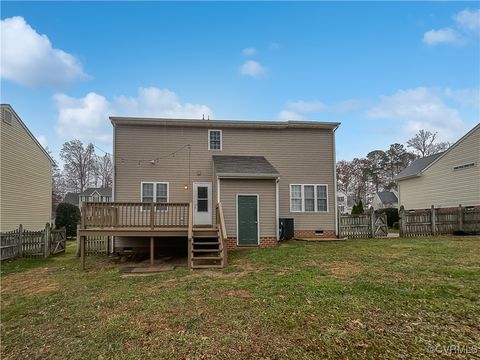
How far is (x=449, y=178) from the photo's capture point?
18391 millimetres

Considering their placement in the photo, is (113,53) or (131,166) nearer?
(131,166)

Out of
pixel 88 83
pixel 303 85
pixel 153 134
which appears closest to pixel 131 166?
pixel 153 134

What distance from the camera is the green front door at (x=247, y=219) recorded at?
11656mm

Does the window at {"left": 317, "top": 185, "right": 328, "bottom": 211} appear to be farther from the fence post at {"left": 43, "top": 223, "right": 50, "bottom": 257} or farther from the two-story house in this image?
the fence post at {"left": 43, "top": 223, "right": 50, "bottom": 257}

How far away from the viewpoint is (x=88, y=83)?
16578mm

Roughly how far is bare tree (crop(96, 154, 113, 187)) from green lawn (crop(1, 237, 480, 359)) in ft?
138

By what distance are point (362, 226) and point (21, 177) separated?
64.1 ft

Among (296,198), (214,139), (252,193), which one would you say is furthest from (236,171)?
(296,198)

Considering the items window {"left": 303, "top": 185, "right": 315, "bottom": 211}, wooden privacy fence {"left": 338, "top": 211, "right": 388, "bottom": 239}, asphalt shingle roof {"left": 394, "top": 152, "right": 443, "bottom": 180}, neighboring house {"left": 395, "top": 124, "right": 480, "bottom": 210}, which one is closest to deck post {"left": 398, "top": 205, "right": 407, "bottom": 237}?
wooden privacy fence {"left": 338, "top": 211, "right": 388, "bottom": 239}

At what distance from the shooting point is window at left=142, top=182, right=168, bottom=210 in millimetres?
12828

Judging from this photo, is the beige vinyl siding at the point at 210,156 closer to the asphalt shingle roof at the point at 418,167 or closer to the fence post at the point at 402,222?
the fence post at the point at 402,222

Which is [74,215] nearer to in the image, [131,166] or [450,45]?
[131,166]

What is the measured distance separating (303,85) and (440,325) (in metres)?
15.2

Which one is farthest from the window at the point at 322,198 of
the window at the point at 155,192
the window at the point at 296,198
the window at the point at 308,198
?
the window at the point at 155,192
